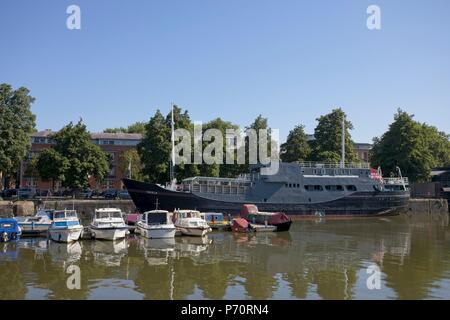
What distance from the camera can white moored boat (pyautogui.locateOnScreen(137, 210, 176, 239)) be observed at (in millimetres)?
34281

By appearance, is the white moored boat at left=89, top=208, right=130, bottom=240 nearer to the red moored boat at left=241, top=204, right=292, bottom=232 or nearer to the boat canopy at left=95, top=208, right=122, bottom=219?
the boat canopy at left=95, top=208, right=122, bottom=219

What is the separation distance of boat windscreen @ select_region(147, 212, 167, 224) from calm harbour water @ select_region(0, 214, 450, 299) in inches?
83.8

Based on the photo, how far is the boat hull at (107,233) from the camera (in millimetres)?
33406

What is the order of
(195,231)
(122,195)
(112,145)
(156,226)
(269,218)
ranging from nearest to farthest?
(156,226)
(195,231)
(269,218)
(122,195)
(112,145)

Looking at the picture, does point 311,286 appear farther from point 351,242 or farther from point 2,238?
point 2,238

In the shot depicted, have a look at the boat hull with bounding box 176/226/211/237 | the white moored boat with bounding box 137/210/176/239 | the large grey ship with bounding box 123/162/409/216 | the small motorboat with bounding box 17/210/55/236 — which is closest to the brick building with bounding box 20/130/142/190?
the large grey ship with bounding box 123/162/409/216

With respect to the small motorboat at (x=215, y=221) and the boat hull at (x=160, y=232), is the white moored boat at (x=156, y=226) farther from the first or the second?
the small motorboat at (x=215, y=221)

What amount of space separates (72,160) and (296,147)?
37725 mm

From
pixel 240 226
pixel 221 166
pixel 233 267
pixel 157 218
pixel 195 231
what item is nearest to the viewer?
pixel 233 267

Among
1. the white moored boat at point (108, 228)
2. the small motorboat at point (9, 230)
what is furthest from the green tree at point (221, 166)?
the small motorboat at point (9, 230)

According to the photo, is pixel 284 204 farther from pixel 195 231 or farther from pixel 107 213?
pixel 107 213

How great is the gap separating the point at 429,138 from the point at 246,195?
50463 millimetres

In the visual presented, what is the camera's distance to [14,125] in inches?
2231

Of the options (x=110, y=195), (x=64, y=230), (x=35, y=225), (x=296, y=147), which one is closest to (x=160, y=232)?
(x=64, y=230)
